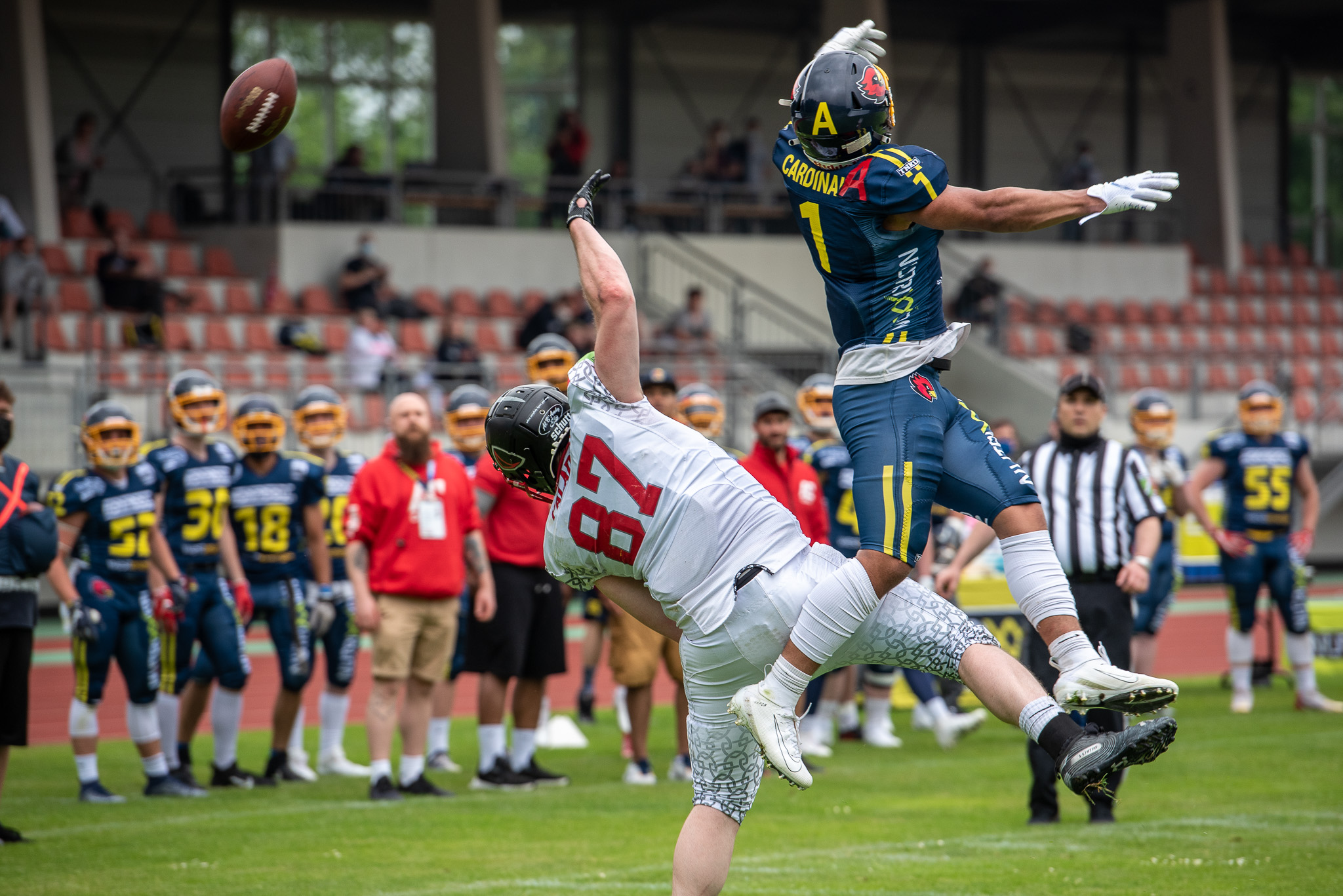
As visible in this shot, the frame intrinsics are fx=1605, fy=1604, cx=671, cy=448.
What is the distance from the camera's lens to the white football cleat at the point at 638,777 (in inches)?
356

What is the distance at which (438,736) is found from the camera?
10.1 m

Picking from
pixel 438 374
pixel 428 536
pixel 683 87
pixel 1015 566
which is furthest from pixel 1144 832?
pixel 683 87

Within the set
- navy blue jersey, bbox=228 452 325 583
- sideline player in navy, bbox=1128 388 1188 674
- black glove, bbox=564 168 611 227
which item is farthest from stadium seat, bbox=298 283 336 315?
black glove, bbox=564 168 611 227

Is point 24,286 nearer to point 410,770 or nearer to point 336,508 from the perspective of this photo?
point 336,508

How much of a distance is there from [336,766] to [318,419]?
7.22 feet

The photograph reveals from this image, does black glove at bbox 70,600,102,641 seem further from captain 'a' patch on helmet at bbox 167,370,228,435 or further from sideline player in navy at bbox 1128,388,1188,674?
sideline player in navy at bbox 1128,388,1188,674

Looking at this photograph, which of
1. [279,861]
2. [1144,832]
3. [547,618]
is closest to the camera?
[279,861]

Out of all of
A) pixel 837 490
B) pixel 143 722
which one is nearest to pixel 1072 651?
pixel 143 722

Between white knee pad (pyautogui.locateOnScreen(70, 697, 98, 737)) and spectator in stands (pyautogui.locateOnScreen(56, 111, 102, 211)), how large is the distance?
1443 centimetres

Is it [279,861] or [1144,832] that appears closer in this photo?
[279,861]

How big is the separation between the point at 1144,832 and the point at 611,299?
437 cm

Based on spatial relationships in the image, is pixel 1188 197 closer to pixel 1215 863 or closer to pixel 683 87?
pixel 683 87

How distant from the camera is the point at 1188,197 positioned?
96.4 feet

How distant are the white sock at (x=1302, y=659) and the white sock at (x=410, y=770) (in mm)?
6503
